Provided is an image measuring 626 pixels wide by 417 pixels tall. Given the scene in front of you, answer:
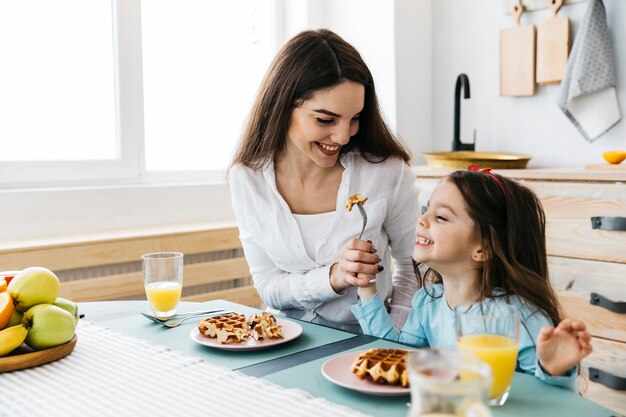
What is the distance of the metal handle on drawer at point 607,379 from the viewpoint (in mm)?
2287

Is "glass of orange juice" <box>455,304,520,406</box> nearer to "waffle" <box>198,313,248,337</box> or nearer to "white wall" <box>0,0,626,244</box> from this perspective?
"waffle" <box>198,313,248,337</box>

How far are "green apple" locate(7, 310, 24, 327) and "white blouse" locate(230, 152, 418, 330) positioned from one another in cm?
69

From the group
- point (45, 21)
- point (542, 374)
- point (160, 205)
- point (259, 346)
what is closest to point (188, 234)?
point (160, 205)

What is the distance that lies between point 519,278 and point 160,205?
1.99 meters

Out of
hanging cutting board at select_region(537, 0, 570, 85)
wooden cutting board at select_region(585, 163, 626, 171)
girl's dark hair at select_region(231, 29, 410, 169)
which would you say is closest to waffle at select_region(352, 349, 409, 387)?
girl's dark hair at select_region(231, 29, 410, 169)

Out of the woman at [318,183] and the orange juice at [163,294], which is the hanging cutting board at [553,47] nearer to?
the woman at [318,183]

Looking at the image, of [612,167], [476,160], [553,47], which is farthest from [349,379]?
[553,47]

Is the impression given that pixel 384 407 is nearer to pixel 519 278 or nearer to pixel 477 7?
pixel 519 278

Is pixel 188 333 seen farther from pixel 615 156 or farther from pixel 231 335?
pixel 615 156

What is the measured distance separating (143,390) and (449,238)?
730mm

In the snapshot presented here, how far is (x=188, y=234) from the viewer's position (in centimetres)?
283

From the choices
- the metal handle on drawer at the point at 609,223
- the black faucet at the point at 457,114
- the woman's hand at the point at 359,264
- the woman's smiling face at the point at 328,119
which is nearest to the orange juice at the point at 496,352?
the woman's hand at the point at 359,264

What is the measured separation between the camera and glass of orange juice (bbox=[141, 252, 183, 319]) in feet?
5.00

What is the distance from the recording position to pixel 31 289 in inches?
50.8
